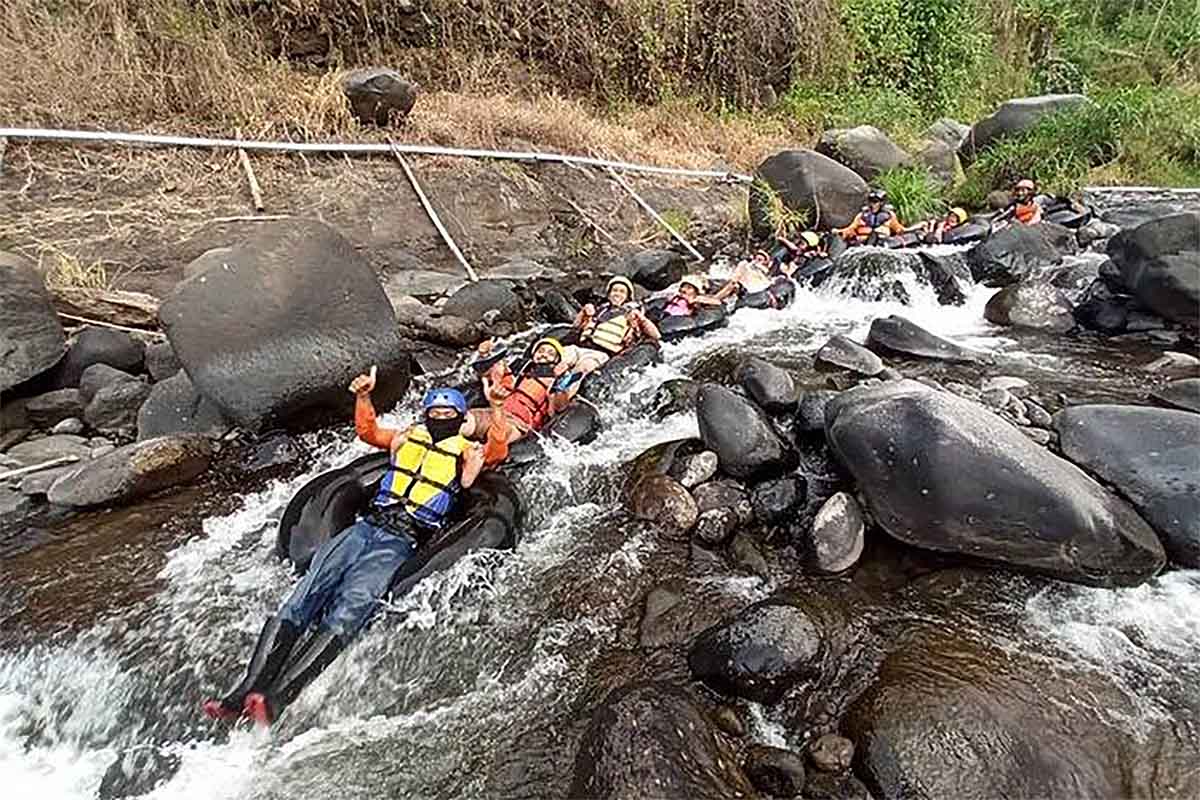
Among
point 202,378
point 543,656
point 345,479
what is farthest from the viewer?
point 202,378

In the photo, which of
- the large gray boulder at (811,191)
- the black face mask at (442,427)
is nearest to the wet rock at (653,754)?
the black face mask at (442,427)

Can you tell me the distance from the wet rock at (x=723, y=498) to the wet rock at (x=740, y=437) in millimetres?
164

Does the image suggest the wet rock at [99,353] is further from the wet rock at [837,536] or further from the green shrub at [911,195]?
the green shrub at [911,195]

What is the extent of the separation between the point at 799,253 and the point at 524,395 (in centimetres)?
613

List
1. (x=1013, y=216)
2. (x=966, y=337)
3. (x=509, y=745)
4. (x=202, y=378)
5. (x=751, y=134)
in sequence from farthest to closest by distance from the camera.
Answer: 1. (x=751, y=134)
2. (x=1013, y=216)
3. (x=966, y=337)
4. (x=202, y=378)
5. (x=509, y=745)

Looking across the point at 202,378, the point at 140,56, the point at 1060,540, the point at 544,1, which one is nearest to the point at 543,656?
the point at 1060,540

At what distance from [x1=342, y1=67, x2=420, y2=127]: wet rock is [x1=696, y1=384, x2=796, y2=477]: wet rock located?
287 inches

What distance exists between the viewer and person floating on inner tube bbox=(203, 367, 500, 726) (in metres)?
3.79

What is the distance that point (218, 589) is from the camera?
14.8 feet

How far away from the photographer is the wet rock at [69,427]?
609 centimetres

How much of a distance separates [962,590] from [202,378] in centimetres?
520

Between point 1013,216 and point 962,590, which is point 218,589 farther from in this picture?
point 1013,216

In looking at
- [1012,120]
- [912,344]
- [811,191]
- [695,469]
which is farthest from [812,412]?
[1012,120]

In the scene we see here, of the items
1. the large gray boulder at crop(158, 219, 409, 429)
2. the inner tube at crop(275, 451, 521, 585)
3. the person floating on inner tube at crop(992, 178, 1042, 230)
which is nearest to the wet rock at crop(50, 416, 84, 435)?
the large gray boulder at crop(158, 219, 409, 429)
